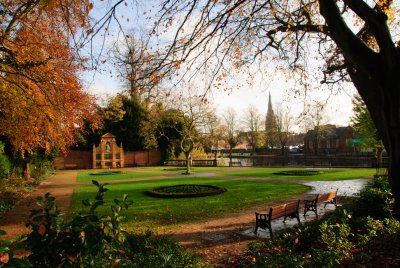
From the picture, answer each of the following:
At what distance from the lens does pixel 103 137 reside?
140 ft

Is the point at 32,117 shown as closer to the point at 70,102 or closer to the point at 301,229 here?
the point at 70,102

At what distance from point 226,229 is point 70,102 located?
9.25m

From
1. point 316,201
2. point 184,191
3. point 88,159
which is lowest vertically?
point 184,191

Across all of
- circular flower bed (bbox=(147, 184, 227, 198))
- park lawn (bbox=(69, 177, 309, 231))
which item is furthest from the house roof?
circular flower bed (bbox=(147, 184, 227, 198))

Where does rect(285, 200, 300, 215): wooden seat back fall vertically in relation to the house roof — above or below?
below

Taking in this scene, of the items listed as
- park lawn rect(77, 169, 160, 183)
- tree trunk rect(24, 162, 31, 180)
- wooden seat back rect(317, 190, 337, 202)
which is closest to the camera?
wooden seat back rect(317, 190, 337, 202)

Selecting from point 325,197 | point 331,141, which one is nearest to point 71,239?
point 325,197

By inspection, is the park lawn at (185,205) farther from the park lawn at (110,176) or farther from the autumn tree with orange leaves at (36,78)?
the park lawn at (110,176)

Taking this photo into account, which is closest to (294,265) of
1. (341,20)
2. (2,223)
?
(341,20)

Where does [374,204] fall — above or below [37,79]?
below

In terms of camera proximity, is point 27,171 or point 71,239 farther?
point 27,171

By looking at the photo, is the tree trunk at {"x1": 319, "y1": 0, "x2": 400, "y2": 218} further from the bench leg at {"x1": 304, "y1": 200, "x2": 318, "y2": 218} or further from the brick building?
the brick building

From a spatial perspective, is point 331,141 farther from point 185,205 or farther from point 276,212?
point 276,212

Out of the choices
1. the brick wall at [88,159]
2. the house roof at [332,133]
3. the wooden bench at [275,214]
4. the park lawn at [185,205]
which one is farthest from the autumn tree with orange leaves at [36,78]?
the house roof at [332,133]
